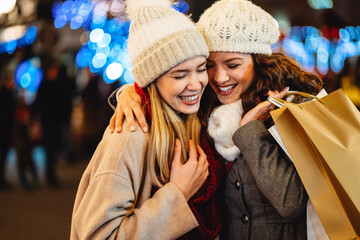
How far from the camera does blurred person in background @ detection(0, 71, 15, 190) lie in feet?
18.5

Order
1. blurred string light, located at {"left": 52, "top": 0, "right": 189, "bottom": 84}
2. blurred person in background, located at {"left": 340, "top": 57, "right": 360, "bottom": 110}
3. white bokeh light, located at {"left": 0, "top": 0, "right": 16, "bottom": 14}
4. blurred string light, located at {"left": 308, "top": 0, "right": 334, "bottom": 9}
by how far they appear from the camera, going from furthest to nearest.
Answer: blurred string light, located at {"left": 52, "top": 0, "right": 189, "bottom": 84} → white bokeh light, located at {"left": 0, "top": 0, "right": 16, "bottom": 14} → blurred person in background, located at {"left": 340, "top": 57, "right": 360, "bottom": 110} → blurred string light, located at {"left": 308, "top": 0, "right": 334, "bottom": 9}

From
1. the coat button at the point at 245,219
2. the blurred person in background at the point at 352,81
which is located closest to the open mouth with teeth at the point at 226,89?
the coat button at the point at 245,219

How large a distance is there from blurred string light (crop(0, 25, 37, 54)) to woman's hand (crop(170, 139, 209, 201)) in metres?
7.48

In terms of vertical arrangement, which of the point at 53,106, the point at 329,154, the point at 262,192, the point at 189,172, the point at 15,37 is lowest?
the point at 53,106

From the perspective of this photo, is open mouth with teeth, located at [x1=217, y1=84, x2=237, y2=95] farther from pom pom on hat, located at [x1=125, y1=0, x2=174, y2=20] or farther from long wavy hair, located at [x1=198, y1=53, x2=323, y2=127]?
pom pom on hat, located at [x1=125, y1=0, x2=174, y2=20]

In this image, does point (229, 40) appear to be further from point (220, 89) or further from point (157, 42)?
point (157, 42)

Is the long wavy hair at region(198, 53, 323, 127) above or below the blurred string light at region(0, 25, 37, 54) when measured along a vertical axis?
above

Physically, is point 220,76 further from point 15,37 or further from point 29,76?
point 29,76

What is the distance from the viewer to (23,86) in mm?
8969

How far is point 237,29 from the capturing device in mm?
1789

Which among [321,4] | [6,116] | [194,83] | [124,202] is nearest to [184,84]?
[194,83]

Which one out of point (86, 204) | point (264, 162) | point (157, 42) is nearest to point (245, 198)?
point (264, 162)

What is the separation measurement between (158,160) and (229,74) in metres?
0.60

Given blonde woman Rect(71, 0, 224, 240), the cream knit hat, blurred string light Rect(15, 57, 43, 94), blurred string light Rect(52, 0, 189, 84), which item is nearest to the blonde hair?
blonde woman Rect(71, 0, 224, 240)
